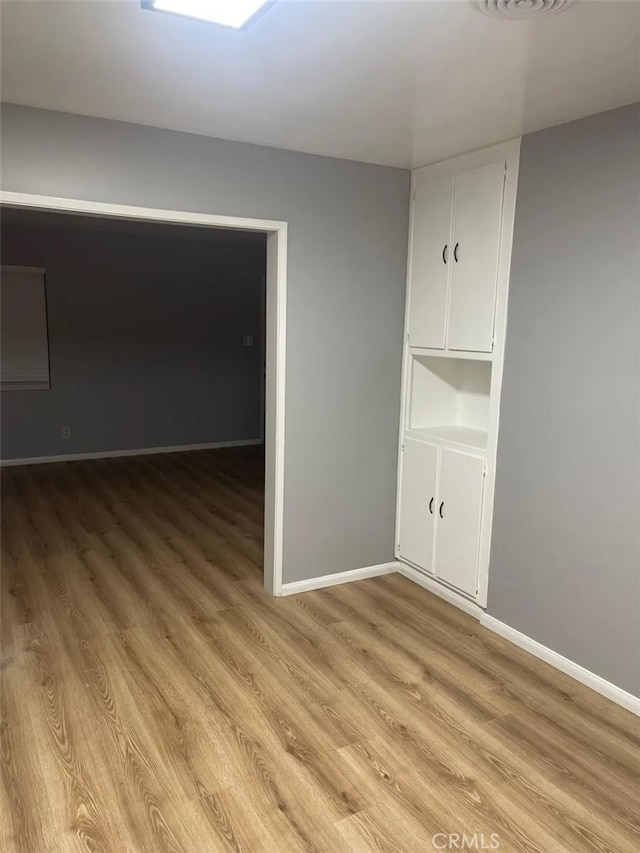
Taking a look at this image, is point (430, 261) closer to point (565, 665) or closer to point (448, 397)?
point (448, 397)

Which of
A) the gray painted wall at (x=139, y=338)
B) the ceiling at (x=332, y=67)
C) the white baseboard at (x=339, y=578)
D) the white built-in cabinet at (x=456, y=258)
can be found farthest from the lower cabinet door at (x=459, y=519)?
the gray painted wall at (x=139, y=338)

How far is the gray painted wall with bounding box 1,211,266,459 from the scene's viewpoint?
6.46m

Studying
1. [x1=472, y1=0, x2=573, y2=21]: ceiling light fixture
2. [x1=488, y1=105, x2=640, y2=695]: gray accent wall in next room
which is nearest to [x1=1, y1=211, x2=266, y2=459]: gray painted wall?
[x1=488, y1=105, x2=640, y2=695]: gray accent wall in next room

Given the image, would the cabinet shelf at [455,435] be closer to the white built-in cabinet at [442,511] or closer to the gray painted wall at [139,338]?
the white built-in cabinet at [442,511]

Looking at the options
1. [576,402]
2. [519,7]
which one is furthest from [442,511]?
[519,7]

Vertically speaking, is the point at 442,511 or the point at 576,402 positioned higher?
the point at 576,402

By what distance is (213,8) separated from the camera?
1.75 metres

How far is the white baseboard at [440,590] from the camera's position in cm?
338

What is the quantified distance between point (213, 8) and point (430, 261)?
201 centimetres

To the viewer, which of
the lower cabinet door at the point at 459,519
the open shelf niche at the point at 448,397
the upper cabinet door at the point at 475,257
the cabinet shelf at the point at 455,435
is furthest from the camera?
the open shelf niche at the point at 448,397

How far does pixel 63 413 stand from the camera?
6.68 meters

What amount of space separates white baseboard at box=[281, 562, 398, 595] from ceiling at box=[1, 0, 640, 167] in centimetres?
245

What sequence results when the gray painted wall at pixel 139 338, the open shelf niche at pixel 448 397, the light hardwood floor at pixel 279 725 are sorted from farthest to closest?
the gray painted wall at pixel 139 338, the open shelf niche at pixel 448 397, the light hardwood floor at pixel 279 725

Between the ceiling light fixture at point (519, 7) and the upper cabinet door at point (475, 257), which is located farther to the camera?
the upper cabinet door at point (475, 257)
